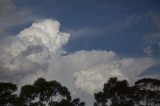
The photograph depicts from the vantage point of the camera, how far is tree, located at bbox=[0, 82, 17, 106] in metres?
98.2

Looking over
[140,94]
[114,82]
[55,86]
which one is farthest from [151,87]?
[55,86]

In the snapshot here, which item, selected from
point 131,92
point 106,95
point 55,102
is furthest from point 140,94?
point 55,102

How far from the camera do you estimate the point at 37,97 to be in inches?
3863

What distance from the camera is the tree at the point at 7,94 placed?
322 feet

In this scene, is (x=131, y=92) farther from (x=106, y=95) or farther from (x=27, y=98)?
(x=27, y=98)

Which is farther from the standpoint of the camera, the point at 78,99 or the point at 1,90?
the point at 78,99

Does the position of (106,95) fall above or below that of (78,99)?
below

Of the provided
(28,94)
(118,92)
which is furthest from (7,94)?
(118,92)

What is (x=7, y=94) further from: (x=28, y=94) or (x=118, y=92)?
(x=118, y=92)

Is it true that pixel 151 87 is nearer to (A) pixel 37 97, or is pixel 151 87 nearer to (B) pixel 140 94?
(B) pixel 140 94

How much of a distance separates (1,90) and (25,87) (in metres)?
6.87

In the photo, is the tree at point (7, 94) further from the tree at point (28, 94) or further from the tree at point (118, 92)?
the tree at point (118, 92)

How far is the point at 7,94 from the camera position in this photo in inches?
3927

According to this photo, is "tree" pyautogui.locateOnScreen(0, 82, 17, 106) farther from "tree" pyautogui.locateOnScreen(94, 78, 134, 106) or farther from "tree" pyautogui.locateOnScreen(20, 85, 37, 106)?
"tree" pyautogui.locateOnScreen(94, 78, 134, 106)
